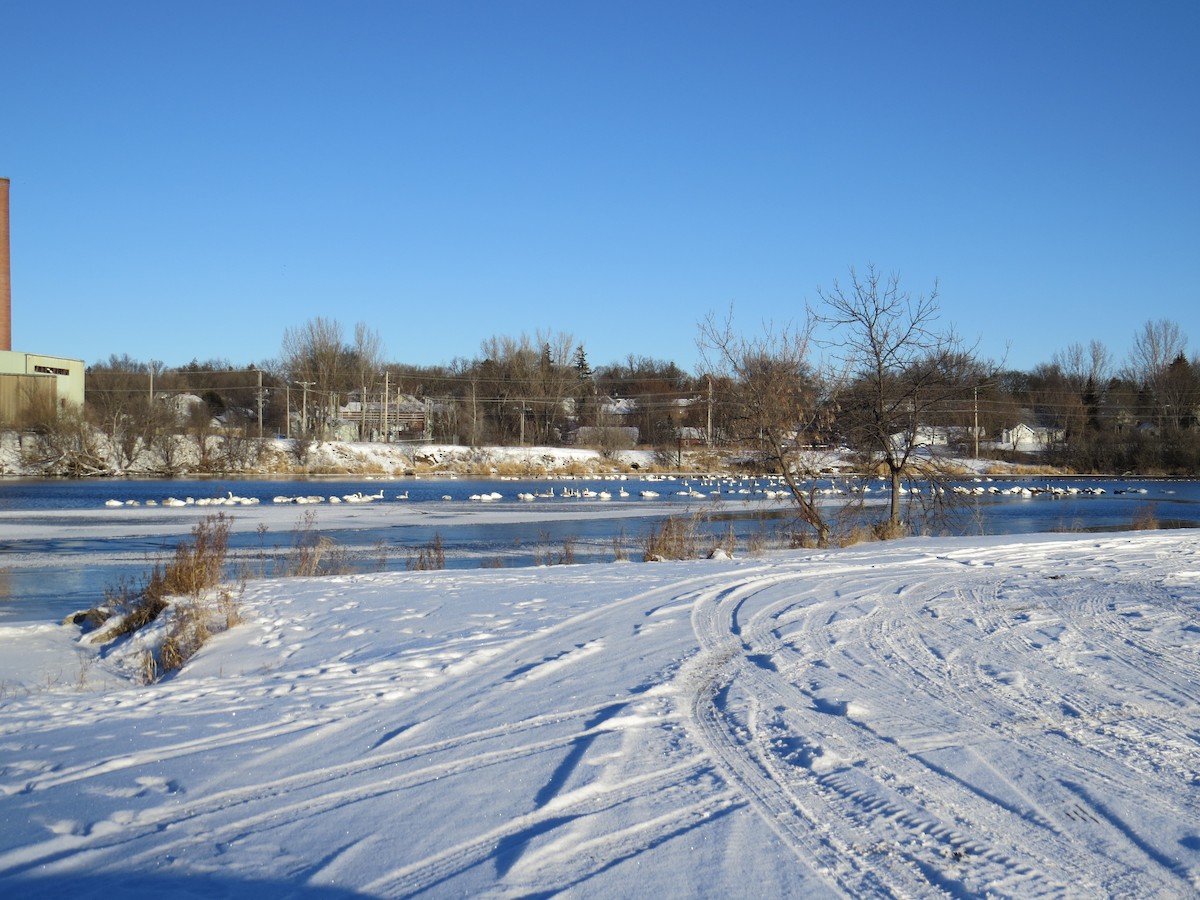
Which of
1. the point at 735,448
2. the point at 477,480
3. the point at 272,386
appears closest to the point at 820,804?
the point at 735,448

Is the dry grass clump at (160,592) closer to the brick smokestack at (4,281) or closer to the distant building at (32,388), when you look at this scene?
the distant building at (32,388)

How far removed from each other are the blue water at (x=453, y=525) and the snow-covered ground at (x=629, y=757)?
7367 millimetres

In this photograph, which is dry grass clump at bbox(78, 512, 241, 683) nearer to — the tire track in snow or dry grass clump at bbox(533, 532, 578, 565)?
the tire track in snow

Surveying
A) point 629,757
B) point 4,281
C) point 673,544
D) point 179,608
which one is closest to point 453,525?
point 673,544

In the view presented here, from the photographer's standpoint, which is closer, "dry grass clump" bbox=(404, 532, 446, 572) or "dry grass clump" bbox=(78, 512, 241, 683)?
"dry grass clump" bbox=(78, 512, 241, 683)

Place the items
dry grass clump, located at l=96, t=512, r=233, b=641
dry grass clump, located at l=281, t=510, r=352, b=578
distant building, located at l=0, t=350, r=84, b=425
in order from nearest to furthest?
dry grass clump, located at l=96, t=512, r=233, b=641 < dry grass clump, located at l=281, t=510, r=352, b=578 < distant building, located at l=0, t=350, r=84, b=425

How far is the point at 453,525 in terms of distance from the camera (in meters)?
26.2

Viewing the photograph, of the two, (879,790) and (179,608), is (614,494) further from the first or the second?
(879,790)

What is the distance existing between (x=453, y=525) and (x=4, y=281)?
159ft

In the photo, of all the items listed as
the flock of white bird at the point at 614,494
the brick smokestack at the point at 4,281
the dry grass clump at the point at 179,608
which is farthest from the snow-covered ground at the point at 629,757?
the brick smokestack at the point at 4,281

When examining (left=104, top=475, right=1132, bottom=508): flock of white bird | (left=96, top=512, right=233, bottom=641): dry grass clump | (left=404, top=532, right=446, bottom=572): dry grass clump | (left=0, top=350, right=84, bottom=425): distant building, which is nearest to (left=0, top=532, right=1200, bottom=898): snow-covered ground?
(left=96, top=512, right=233, bottom=641): dry grass clump

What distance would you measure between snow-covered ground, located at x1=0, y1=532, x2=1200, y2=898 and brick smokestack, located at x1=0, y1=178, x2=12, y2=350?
5994cm

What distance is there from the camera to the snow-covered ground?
3.72 m

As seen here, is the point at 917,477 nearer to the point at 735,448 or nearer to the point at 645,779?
the point at 735,448
